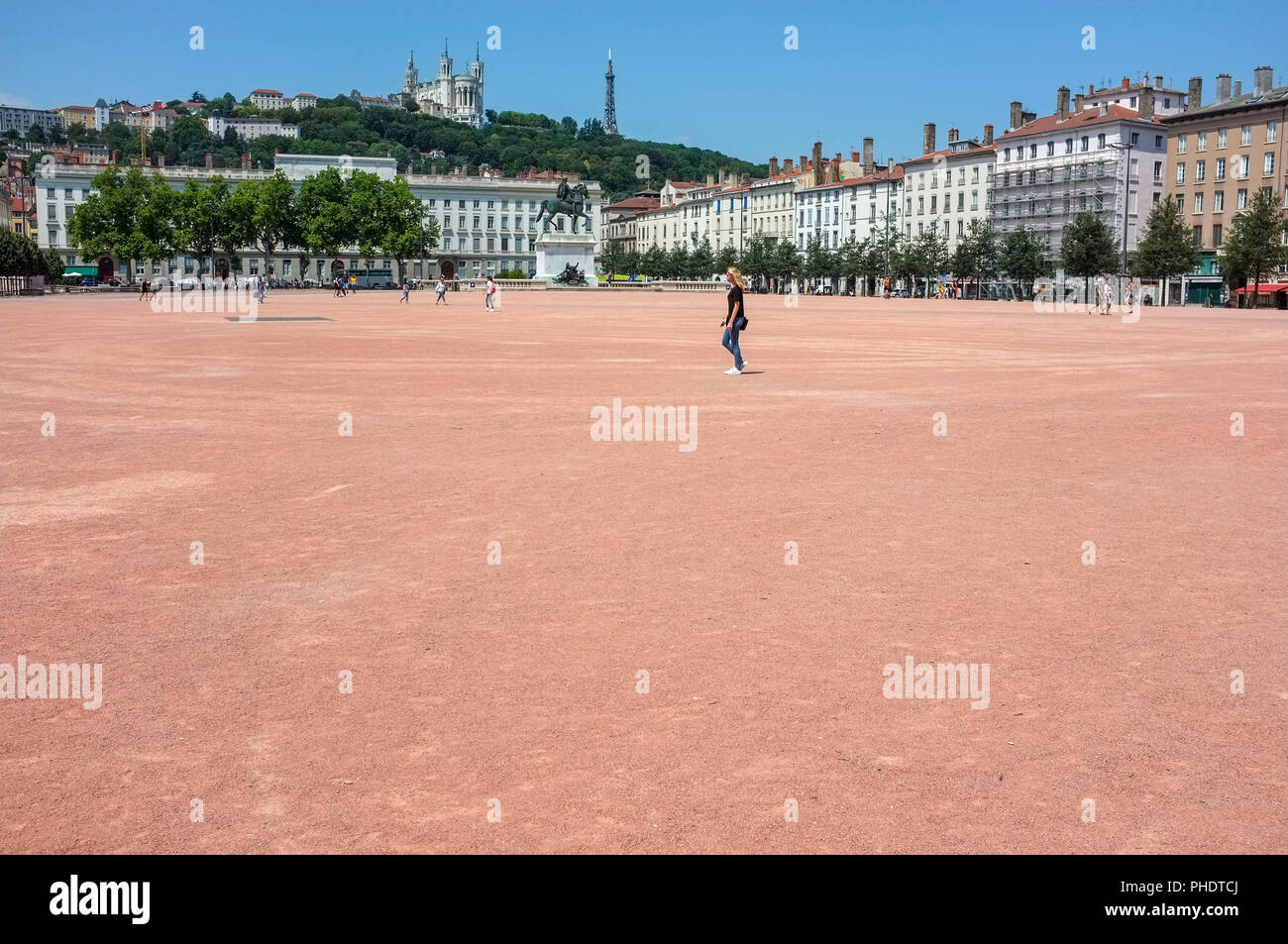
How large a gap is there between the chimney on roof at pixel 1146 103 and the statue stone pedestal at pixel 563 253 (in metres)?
55.2

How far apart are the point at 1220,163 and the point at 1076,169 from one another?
1834 cm

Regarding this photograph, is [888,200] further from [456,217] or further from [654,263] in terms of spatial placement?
[456,217]

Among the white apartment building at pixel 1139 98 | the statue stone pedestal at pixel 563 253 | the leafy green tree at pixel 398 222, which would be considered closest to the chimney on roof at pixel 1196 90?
the white apartment building at pixel 1139 98

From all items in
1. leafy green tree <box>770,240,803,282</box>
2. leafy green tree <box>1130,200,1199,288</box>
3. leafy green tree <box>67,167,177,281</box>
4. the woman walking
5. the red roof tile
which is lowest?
the woman walking

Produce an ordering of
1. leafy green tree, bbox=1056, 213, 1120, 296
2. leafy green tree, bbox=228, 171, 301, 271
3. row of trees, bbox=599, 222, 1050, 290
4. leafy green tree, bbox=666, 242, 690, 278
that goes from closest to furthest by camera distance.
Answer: leafy green tree, bbox=1056, 213, 1120, 296
row of trees, bbox=599, 222, 1050, 290
leafy green tree, bbox=228, 171, 301, 271
leafy green tree, bbox=666, 242, 690, 278

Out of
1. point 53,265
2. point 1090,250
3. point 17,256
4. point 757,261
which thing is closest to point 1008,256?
point 1090,250

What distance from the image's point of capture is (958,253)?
11369 cm

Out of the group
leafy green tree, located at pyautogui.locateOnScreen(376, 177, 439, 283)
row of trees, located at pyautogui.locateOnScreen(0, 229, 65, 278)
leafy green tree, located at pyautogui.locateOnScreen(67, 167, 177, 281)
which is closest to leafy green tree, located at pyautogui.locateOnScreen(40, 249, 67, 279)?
row of trees, located at pyautogui.locateOnScreen(0, 229, 65, 278)

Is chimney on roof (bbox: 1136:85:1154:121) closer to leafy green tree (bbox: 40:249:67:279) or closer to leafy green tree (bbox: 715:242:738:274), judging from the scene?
leafy green tree (bbox: 715:242:738:274)

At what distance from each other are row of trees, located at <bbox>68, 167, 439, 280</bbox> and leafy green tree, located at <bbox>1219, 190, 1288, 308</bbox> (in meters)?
81.1

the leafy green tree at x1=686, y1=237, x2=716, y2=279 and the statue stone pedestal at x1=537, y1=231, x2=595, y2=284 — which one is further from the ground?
the leafy green tree at x1=686, y1=237, x2=716, y2=279

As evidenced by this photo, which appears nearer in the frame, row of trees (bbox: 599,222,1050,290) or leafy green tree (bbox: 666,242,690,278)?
row of trees (bbox: 599,222,1050,290)

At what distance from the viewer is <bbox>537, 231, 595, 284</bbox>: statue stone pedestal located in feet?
324

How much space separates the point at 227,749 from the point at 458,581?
273cm
